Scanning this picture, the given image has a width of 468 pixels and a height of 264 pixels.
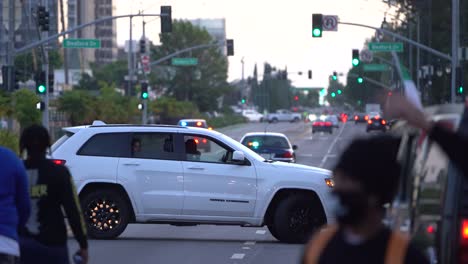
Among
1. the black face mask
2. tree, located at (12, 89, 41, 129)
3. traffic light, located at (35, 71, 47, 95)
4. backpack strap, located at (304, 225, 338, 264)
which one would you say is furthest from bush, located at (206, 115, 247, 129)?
the black face mask

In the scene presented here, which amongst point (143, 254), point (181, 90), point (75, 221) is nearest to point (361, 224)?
point (75, 221)

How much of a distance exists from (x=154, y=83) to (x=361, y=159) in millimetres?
121541

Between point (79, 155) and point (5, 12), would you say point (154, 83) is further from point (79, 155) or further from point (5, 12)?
point (79, 155)

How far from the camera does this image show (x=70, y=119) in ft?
176

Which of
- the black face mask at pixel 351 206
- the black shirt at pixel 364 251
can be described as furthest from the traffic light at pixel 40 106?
the black face mask at pixel 351 206

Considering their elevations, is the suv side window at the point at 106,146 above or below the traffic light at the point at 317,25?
below

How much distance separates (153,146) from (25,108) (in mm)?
27187

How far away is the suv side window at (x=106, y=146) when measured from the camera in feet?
56.5

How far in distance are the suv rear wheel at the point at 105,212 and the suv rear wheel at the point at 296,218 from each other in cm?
230

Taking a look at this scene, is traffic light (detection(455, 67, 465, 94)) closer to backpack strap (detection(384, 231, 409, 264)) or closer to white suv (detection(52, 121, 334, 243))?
white suv (detection(52, 121, 334, 243))

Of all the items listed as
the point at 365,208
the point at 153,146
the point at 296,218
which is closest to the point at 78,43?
the point at 153,146

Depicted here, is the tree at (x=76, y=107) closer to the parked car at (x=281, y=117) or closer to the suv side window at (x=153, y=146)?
the suv side window at (x=153, y=146)

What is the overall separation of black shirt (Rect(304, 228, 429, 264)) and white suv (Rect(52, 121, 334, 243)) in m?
12.1

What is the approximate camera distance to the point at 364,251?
4.59 metres
